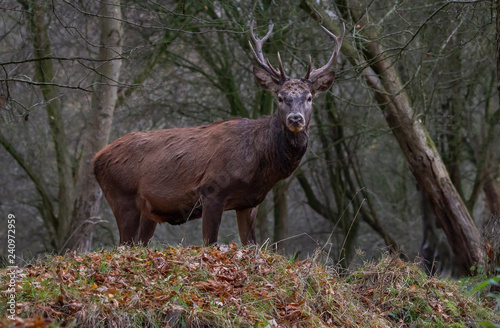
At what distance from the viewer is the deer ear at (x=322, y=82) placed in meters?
8.03

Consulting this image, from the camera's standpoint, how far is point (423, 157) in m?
10.1

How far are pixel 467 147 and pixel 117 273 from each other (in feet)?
35.5

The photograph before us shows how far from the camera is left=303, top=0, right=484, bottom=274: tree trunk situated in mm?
10086

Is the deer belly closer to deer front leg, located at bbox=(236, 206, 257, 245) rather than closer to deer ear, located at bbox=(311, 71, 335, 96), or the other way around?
deer front leg, located at bbox=(236, 206, 257, 245)

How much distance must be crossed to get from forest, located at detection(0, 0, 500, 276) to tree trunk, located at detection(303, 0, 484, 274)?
2 centimetres

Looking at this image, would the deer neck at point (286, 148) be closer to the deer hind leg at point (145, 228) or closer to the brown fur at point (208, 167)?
the brown fur at point (208, 167)

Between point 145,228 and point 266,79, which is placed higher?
point 266,79

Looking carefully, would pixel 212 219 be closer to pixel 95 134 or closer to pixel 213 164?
pixel 213 164

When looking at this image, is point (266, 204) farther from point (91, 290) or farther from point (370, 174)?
point (91, 290)

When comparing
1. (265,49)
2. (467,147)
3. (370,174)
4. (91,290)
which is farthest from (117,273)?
(370,174)

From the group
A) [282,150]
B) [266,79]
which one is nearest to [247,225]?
[282,150]

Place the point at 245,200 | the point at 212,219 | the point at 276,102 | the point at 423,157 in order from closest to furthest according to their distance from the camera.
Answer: the point at 212,219 → the point at 245,200 → the point at 423,157 → the point at 276,102

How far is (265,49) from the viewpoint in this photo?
42.3 ft

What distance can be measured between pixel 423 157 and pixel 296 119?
3594 mm
